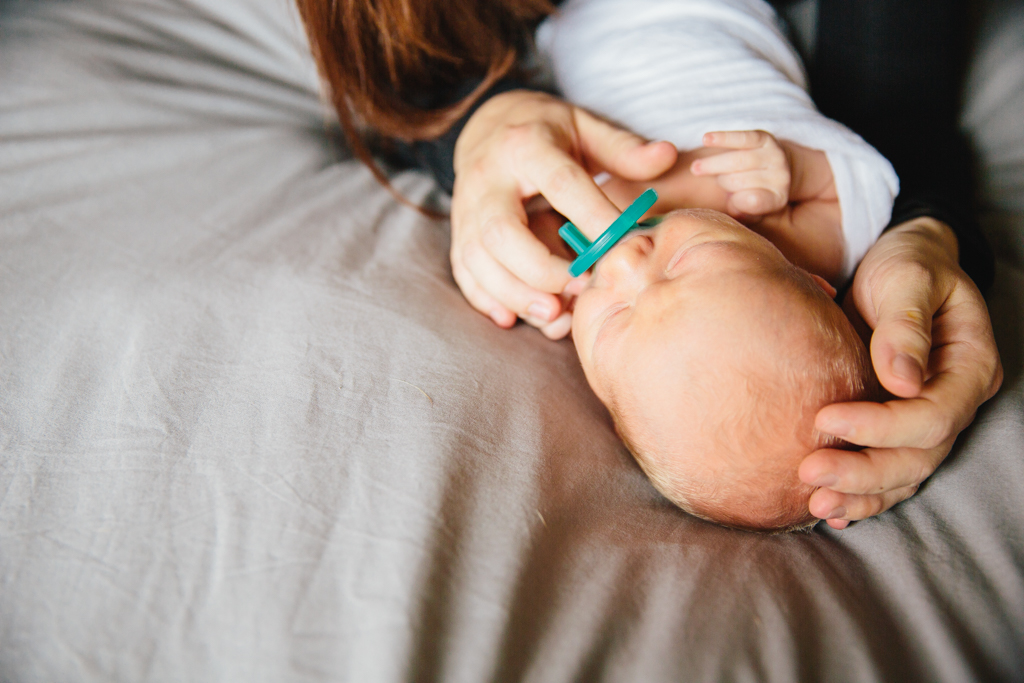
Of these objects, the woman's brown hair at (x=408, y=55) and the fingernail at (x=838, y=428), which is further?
the woman's brown hair at (x=408, y=55)

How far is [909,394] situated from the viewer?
1.48ft

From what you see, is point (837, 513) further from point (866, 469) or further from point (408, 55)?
point (408, 55)

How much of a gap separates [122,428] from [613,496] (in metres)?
0.44

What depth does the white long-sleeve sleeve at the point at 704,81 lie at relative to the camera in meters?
0.73

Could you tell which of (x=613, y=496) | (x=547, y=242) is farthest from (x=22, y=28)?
(x=613, y=496)

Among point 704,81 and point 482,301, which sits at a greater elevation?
point 704,81

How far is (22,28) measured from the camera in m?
0.80

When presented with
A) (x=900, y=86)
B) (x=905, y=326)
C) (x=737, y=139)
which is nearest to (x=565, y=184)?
(x=737, y=139)

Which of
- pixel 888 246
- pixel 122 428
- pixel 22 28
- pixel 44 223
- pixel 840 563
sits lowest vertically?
pixel 840 563

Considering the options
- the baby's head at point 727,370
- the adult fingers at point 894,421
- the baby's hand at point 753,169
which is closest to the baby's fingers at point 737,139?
the baby's hand at point 753,169

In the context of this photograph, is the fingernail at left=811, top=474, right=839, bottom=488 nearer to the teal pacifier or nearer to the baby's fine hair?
the baby's fine hair

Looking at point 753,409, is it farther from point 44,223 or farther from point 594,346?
point 44,223

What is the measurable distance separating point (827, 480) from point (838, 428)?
0.05m

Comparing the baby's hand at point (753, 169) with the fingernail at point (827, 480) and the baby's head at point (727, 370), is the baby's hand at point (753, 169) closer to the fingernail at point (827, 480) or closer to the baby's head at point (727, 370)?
the baby's head at point (727, 370)
